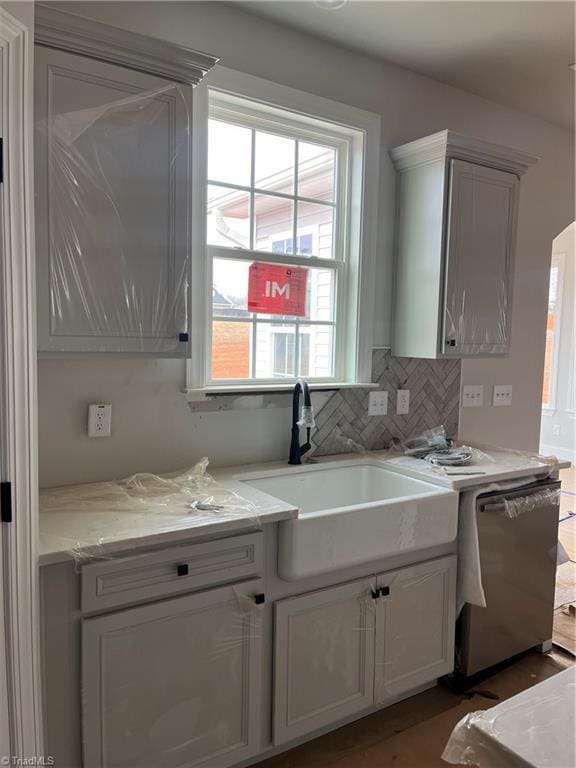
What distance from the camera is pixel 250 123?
2.38 meters

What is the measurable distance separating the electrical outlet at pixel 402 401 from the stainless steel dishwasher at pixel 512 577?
68 cm

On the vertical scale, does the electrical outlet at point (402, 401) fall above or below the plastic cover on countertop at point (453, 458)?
above

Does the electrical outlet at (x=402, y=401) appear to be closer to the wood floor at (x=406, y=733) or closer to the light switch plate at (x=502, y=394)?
the light switch plate at (x=502, y=394)

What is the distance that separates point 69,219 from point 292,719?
5.72 ft

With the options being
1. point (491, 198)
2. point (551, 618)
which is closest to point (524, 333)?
point (491, 198)

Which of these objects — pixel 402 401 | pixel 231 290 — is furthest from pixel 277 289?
pixel 402 401

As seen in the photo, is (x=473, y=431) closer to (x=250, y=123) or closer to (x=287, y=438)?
(x=287, y=438)

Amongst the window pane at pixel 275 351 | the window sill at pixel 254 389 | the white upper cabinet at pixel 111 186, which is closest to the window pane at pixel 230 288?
the window pane at pixel 275 351

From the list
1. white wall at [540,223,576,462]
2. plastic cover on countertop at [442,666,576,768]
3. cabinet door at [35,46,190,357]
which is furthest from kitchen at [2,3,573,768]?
white wall at [540,223,576,462]

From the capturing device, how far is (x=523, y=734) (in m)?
0.82

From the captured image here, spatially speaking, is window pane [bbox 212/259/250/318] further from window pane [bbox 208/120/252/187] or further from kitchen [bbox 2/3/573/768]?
window pane [bbox 208/120/252/187]

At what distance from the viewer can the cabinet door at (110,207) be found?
1.63m

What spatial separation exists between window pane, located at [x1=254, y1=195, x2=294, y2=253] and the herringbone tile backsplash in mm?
701

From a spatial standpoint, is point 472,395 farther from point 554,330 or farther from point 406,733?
point 554,330
